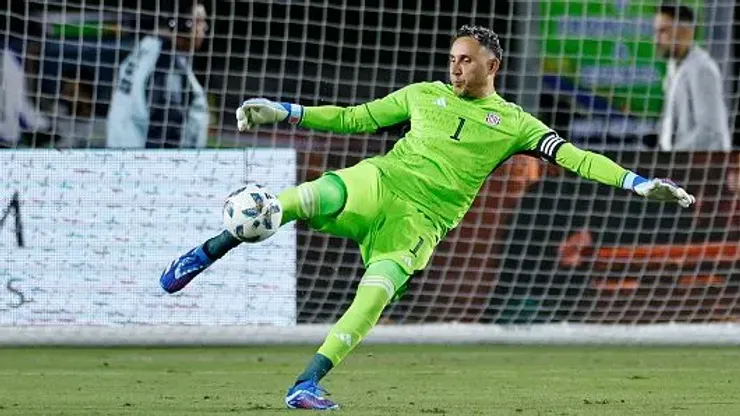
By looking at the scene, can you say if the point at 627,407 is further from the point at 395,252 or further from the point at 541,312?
the point at 541,312

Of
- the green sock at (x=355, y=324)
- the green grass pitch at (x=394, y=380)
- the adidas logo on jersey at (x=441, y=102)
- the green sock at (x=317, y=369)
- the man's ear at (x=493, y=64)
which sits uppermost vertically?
the man's ear at (x=493, y=64)

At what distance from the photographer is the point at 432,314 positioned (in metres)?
13.4

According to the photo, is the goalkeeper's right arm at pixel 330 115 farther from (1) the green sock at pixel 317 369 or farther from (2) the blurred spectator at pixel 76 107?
(2) the blurred spectator at pixel 76 107

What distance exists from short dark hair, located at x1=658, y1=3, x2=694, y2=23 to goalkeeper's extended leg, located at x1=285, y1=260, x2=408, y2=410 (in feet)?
21.9

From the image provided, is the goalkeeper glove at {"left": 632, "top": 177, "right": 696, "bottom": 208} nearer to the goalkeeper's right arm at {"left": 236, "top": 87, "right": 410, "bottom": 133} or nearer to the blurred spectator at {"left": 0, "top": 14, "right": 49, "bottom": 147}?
the goalkeeper's right arm at {"left": 236, "top": 87, "right": 410, "bottom": 133}

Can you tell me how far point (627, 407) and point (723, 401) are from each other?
2.21 feet

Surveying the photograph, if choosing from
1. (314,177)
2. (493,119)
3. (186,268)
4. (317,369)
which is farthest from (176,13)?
(317,369)

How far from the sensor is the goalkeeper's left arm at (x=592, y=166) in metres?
8.08

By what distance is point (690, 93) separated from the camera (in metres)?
14.7

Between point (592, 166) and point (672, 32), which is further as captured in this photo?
point (672, 32)

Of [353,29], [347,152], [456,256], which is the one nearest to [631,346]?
[456,256]

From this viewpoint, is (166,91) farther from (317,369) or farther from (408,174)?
(317,369)

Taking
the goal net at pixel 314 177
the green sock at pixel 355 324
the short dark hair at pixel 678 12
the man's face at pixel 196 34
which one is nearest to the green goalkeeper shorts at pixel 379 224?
the green sock at pixel 355 324

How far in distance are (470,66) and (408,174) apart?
61 centimetres
